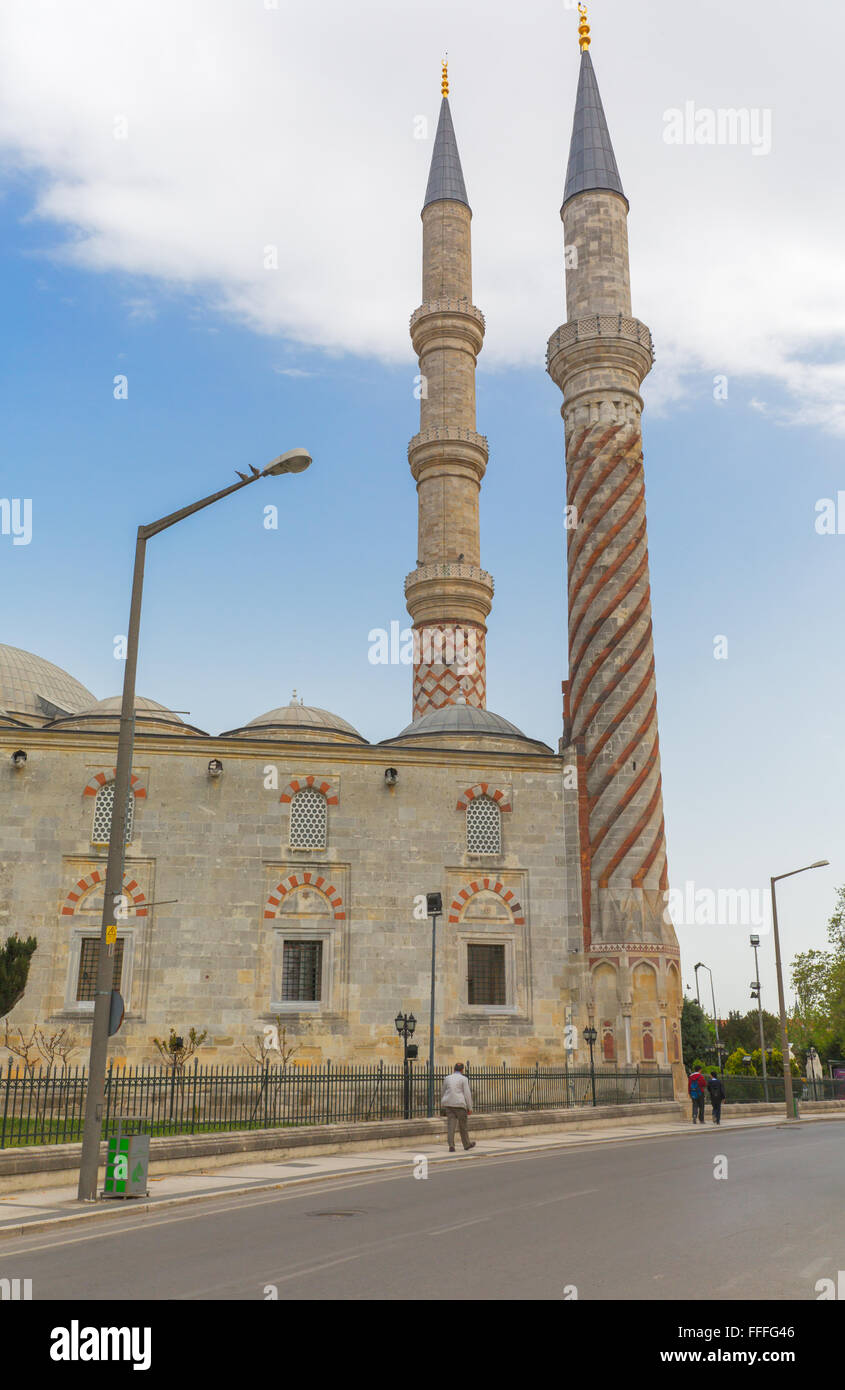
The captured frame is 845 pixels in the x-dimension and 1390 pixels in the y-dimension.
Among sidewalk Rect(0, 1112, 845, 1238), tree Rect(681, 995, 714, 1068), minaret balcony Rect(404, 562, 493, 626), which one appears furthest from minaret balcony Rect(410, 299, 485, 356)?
tree Rect(681, 995, 714, 1068)

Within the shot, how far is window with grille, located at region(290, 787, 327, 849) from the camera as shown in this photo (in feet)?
93.6

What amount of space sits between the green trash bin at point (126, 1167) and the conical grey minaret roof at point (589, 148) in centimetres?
3148

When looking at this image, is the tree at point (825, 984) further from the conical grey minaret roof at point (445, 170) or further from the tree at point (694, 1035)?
the conical grey minaret roof at point (445, 170)

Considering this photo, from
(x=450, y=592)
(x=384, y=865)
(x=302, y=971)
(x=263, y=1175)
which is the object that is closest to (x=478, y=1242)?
(x=263, y=1175)

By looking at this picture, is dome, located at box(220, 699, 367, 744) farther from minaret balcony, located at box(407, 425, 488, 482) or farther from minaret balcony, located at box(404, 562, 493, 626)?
minaret balcony, located at box(407, 425, 488, 482)

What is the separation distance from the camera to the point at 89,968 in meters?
26.8

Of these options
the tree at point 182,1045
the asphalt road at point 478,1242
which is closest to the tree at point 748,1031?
the tree at point 182,1045

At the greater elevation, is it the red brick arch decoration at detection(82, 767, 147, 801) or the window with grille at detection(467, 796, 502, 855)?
the red brick arch decoration at detection(82, 767, 147, 801)

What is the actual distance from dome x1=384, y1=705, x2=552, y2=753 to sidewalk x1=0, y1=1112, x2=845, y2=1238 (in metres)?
10.8

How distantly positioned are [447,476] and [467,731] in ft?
34.0

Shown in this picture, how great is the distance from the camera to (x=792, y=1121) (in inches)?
1175
